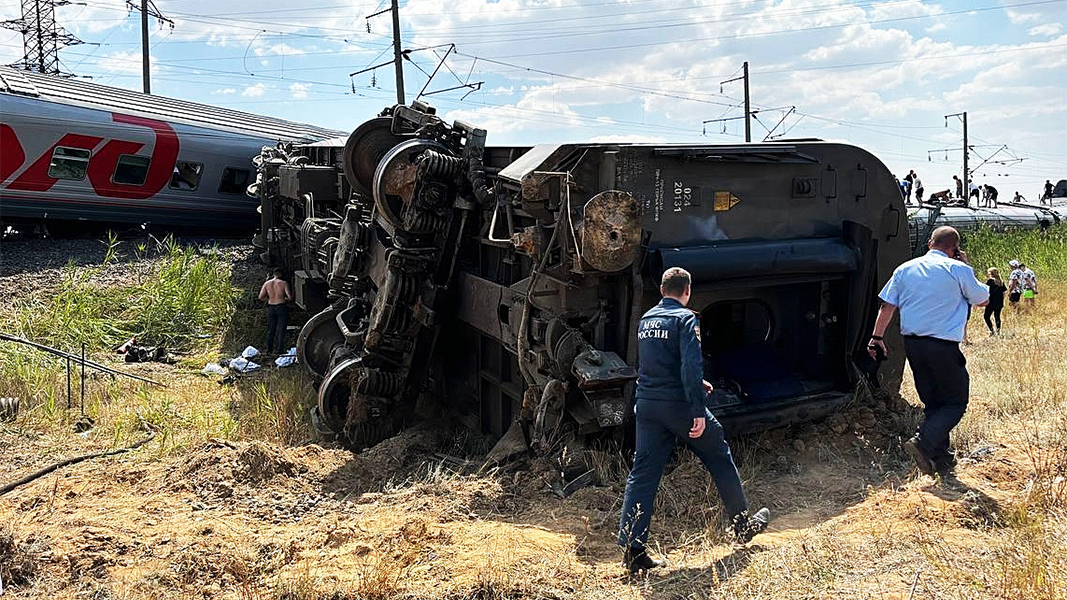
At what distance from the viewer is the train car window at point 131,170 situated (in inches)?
640

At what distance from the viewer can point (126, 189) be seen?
1656 cm

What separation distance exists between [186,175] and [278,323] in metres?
6.37

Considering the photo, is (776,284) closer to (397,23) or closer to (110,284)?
(110,284)

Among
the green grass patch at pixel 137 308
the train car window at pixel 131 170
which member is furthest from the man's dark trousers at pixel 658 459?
the train car window at pixel 131 170

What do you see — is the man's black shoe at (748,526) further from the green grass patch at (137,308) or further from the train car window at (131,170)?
the train car window at (131,170)

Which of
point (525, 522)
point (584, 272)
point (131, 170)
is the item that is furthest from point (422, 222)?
point (131, 170)

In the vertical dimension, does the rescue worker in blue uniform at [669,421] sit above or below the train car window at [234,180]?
below

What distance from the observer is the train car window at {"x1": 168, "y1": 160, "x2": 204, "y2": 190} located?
56.5 ft

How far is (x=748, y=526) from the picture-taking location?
464 cm

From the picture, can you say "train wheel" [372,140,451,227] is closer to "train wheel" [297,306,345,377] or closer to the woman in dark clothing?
"train wheel" [297,306,345,377]

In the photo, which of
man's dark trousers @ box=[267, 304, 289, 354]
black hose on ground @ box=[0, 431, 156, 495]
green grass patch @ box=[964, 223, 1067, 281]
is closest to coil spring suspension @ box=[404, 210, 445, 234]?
black hose on ground @ box=[0, 431, 156, 495]

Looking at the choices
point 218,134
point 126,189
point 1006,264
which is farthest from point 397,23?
point 1006,264

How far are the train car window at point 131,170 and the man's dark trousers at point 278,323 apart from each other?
5679 millimetres

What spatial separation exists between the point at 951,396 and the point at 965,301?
572mm
